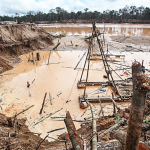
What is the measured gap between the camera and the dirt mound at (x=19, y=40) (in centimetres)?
1595

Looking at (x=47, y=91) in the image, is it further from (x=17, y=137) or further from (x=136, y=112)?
(x=136, y=112)

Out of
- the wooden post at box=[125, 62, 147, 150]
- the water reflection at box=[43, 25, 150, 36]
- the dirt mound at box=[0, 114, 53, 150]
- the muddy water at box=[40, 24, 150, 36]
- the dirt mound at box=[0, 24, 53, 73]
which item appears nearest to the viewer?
the wooden post at box=[125, 62, 147, 150]

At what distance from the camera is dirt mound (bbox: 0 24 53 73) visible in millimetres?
15953

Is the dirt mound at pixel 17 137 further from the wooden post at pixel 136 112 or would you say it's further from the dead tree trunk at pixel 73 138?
the wooden post at pixel 136 112

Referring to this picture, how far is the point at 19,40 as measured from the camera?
19.2 meters

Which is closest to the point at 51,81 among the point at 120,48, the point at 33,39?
the point at 33,39

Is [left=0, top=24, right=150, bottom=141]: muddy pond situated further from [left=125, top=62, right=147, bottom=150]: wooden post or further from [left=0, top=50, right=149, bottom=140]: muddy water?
[left=125, top=62, right=147, bottom=150]: wooden post

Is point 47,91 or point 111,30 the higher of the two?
point 111,30

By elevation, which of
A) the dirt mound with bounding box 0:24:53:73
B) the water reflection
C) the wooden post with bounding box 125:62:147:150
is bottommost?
the wooden post with bounding box 125:62:147:150

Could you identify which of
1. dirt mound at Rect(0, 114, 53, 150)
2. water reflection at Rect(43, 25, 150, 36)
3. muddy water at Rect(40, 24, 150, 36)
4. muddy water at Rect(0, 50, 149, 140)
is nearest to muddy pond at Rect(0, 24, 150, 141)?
muddy water at Rect(0, 50, 149, 140)

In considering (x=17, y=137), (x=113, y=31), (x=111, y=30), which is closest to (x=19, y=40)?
(x=17, y=137)

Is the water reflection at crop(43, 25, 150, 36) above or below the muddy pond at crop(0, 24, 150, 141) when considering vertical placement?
above

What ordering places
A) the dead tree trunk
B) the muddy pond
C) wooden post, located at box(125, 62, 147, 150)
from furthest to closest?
the muddy pond
the dead tree trunk
wooden post, located at box(125, 62, 147, 150)

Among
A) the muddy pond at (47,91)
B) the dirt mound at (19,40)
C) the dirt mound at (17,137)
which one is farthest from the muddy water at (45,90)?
the dirt mound at (19,40)
